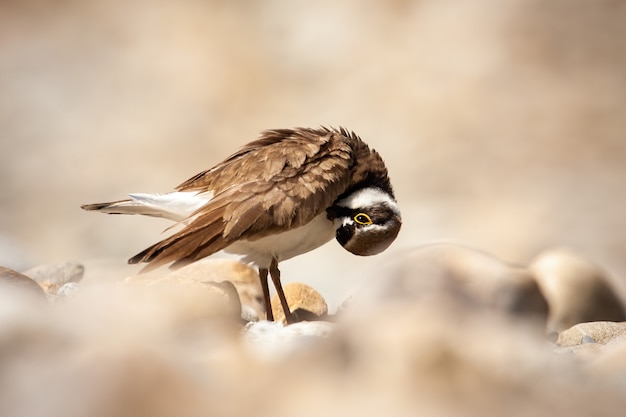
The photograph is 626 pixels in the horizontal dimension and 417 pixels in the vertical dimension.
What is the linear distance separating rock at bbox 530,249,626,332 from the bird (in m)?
1.47

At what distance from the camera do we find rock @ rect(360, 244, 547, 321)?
7.27 feet

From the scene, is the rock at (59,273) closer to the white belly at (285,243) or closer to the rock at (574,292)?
the white belly at (285,243)

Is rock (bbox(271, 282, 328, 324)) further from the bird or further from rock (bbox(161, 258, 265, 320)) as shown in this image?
the bird

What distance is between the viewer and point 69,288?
3830mm

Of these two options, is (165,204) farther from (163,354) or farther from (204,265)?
(163,354)

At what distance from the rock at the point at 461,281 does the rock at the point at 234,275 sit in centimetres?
119

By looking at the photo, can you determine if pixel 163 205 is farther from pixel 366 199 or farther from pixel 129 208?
pixel 366 199

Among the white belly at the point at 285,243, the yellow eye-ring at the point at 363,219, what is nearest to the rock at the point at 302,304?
the white belly at the point at 285,243

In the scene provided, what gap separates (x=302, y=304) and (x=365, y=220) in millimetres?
931

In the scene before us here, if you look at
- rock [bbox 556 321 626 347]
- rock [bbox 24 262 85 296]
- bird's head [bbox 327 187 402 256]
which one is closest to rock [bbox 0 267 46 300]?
bird's head [bbox 327 187 402 256]

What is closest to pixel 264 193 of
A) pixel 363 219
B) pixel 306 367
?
pixel 363 219

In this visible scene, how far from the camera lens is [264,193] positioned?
11.6ft

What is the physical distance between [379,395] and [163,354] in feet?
1.52

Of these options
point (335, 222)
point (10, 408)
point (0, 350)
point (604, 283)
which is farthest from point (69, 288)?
point (604, 283)
